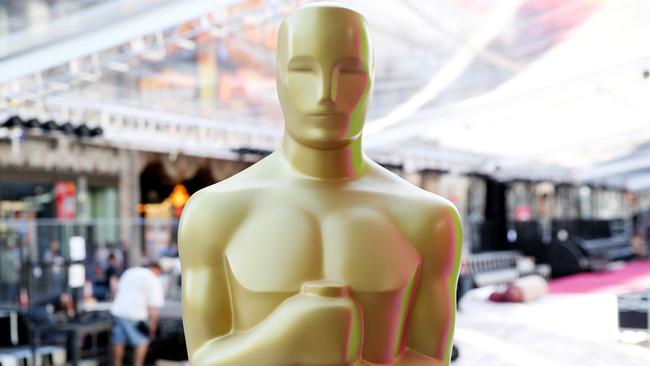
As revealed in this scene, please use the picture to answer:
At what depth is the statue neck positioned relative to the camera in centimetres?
156

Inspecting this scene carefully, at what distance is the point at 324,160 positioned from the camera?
156 centimetres

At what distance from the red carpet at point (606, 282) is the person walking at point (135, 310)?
35.3ft

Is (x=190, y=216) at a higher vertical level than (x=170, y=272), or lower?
higher

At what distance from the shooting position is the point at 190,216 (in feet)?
5.04

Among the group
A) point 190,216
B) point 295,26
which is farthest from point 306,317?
point 295,26

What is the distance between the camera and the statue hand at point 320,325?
51.1 inches

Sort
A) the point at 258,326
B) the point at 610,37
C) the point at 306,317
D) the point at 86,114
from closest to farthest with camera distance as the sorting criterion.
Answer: the point at 306,317
the point at 258,326
the point at 610,37
the point at 86,114

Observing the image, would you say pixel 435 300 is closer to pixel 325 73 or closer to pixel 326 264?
pixel 326 264

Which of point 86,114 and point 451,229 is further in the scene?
point 86,114

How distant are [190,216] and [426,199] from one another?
57 centimetres

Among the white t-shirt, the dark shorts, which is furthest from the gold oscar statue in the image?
the dark shorts

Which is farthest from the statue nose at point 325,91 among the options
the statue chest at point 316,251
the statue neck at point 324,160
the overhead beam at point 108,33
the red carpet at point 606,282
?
the red carpet at point 606,282

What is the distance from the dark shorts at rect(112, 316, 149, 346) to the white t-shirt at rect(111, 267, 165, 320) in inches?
2.6

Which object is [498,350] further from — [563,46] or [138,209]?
[138,209]
